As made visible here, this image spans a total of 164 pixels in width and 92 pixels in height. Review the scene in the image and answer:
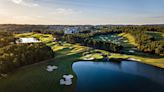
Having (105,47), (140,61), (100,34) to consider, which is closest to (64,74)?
(140,61)

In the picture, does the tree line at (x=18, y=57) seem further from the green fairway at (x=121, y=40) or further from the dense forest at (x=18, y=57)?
the green fairway at (x=121, y=40)

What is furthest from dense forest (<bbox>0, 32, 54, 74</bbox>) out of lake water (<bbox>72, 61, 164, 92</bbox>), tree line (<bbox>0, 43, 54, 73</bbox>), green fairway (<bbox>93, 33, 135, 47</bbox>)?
green fairway (<bbox>93, 33, 135, 47</bbox>)

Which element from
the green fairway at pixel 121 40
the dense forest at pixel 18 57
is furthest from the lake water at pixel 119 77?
the green fairway at pixel 121 40

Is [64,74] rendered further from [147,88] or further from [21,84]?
[147,88]

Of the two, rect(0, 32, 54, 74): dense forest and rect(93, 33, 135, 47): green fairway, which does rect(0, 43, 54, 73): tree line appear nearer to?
rect(0, 32, 54, 74): dense forest

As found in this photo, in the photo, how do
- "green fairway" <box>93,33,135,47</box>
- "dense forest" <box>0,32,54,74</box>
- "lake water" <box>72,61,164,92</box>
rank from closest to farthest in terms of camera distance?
"lake water" <box>72,61,164,92</box>, "dense forest" <box>0,32,54,74</box>, "green fairway" <box>93,33,135,47</box>

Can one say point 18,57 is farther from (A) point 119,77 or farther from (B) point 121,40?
(B) point 121,40

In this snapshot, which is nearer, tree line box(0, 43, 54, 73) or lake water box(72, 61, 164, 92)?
→ lake water box(72, 61, 164, 92)

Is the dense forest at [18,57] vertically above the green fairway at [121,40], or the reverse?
the dense forest at [18,57]

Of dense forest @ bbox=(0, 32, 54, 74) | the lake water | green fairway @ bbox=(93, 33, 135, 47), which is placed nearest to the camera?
the lake water
